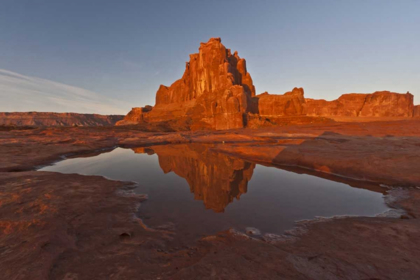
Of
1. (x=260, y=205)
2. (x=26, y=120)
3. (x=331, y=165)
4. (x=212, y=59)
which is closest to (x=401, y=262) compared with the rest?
(x=260, y=205)

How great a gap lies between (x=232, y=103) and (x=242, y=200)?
5582 centimetres

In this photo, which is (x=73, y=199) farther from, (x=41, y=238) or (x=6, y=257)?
(x=6, y=257)

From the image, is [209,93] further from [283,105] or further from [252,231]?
[252,231]

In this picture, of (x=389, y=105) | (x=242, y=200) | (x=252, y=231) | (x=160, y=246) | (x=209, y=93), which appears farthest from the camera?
(x=209, y=93)

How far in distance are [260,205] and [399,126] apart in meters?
37.2

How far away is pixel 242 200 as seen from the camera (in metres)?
6.90

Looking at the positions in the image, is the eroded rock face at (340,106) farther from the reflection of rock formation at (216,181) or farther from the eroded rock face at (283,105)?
the reflection of rock formation at (216,181)

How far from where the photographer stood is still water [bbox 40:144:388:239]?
200 inches

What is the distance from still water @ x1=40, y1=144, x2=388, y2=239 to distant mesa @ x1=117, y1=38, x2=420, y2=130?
49953 millimetres

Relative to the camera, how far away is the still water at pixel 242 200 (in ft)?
16.6

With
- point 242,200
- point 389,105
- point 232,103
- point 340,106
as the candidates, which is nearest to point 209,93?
point 232,103

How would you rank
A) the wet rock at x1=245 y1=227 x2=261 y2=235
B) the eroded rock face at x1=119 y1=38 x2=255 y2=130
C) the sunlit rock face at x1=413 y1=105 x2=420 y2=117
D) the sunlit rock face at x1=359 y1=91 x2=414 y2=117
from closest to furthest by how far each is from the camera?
the wet rock at x1=245 y1=227 x2=261 y2=235 → the sunlit rock face at x1=359 y1=91 x2=414 y2=117 → the eroded rock face at x1=119 y1=38 x2=255 y2=130 → the sunlit rock face at x1=413 y1=105 x2=420 y2=117

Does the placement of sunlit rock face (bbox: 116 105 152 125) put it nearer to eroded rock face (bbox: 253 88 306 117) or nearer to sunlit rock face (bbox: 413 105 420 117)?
eroded rock face (bbox: 253 88 306 117)

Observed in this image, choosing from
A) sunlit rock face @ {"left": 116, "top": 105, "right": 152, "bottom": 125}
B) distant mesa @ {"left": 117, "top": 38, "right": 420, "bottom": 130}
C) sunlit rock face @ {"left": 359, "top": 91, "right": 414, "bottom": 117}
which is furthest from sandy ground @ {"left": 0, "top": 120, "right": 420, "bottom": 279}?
sunlit rock face @ {"left": 116, "top": 105, "right": 152, "bottom": 125}
